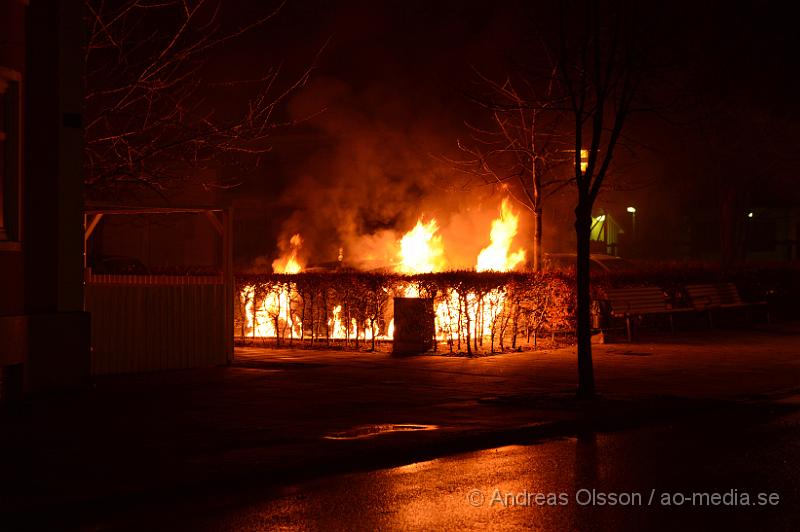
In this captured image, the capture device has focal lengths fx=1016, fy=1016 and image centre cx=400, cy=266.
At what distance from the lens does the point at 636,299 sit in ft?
65.1

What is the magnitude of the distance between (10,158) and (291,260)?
20.0 meters

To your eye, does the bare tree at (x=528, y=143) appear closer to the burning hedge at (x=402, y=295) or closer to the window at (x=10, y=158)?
the burning hedge at (x=402, y=295)

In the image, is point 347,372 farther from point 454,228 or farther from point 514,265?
point 454,228

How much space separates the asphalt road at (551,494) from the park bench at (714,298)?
12.1m

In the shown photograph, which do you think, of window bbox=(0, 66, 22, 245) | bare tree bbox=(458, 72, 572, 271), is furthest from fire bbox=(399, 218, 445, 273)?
window bbox=(0, 66, 22, 245)

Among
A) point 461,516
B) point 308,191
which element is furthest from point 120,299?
point 308,191

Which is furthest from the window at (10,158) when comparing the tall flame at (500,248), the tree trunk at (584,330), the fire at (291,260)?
the fire at (291,260)

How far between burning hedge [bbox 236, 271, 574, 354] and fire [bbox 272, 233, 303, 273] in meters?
8.91

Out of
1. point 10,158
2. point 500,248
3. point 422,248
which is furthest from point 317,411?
point 422,248

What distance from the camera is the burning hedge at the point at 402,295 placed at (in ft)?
58.4

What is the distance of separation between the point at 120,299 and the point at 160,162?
3294 mm

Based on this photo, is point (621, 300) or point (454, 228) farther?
point (454, 228)

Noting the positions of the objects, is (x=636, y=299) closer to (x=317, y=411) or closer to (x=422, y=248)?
(x=422, y=248)

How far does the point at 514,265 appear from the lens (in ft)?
85.2
